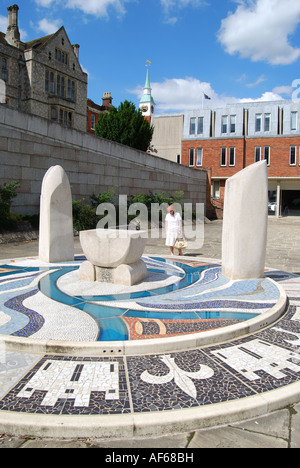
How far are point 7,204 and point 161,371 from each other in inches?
500

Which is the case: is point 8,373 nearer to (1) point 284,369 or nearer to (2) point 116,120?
(1) point 284,369

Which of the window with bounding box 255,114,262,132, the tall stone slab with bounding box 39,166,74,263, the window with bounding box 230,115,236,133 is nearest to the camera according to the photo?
the tall stone slab with bounding box 39,166,74,263

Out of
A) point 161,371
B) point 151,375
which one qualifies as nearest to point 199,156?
point 161,371

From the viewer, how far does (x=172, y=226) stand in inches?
435

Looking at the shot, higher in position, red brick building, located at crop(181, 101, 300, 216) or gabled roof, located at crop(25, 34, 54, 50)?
gabled roof, located at crop(25, 34, 54, 50)

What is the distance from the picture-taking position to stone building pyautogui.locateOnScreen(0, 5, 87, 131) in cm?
3153

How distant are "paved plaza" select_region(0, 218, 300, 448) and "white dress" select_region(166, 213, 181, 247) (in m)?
4.22

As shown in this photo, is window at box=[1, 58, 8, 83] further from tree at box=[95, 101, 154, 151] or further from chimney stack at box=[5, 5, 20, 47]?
tree at box=[95, 101, 154, 151]

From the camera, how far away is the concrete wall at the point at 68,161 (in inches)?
616

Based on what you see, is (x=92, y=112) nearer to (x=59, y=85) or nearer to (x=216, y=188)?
(x=59, y=85)

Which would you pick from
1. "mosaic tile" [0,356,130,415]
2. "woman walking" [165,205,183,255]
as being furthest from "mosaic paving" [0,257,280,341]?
"woman walking" [165,205,183,255]

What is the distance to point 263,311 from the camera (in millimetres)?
5781

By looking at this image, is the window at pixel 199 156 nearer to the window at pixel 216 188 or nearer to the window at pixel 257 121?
the window at pixel 216 188

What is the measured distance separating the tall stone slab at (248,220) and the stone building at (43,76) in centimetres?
2629
